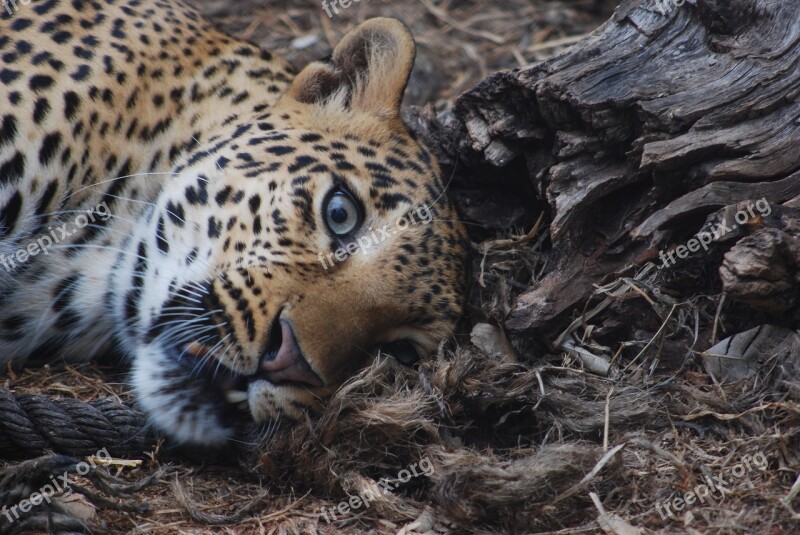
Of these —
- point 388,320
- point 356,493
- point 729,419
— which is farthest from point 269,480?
→ point 729,419

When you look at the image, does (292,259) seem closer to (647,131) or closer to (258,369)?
(258,369)

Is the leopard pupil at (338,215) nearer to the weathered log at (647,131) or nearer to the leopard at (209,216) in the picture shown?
the leopard at (209,216)

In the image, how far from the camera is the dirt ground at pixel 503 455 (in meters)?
3.20

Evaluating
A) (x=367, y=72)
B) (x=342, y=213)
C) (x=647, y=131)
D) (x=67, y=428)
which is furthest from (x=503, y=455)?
(x=367, y=72)

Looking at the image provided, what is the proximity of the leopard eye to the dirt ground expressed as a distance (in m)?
0.68

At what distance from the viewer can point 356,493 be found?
3.49 meters

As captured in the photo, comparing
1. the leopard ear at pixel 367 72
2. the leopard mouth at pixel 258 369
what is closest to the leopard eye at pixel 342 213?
the leopard mouth at pixel 258 369

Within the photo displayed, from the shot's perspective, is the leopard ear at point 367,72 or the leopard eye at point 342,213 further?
the leopard ear at point 367,72

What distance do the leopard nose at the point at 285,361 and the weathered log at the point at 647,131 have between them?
115 centimetres

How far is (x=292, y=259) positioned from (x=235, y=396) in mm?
620

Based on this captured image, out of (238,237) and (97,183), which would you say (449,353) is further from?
(97,183)

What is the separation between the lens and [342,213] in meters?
3.91

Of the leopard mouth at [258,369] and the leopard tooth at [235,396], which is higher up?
the leopard mouth at [258,369]

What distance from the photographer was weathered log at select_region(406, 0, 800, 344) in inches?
146
